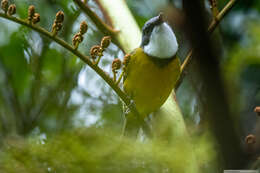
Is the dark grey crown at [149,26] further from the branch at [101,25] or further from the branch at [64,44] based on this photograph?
the branch at [64,44]

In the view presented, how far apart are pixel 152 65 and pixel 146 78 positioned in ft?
0.20

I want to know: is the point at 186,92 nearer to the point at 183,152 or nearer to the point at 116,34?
the point at 116,34

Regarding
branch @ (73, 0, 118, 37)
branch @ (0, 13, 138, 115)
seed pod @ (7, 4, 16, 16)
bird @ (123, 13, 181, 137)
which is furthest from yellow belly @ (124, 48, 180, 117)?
seed pod @ (7, 4, 16, 16)

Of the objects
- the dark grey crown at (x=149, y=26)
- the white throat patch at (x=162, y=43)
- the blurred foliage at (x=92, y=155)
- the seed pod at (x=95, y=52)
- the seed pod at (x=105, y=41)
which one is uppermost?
the blurred foliage at (x=92, y=155)

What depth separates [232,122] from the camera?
264mm

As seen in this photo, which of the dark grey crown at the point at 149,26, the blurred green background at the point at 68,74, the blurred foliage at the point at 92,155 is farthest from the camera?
the dark grey crown at the point at 149,26

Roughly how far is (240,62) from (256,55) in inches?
3.2

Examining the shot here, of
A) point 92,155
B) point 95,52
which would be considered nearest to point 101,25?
point 95,52

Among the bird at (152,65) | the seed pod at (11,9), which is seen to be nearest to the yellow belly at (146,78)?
the bird at (152,65)

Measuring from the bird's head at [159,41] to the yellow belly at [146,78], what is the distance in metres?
0.03

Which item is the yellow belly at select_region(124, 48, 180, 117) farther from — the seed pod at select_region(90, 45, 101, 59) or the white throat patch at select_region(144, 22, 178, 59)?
the seed pod at select_region(90, 45, 101, 59)

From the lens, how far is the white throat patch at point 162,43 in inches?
60.6

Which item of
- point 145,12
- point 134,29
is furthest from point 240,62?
point 145,12

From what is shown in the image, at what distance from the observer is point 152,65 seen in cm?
154
